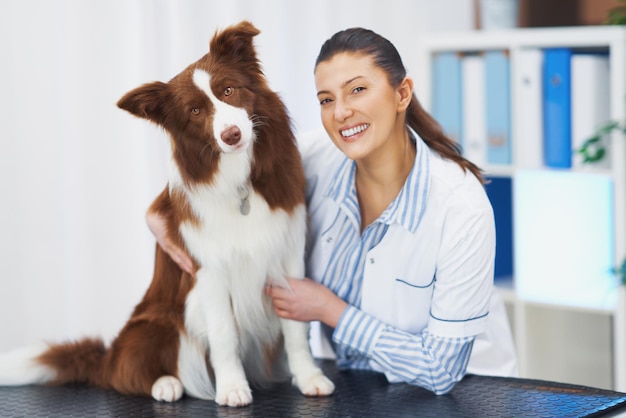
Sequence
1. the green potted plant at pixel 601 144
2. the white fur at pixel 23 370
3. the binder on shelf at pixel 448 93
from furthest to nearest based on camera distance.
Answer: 1. the binder on shelf at pixel 448 93
2. the green potted plant at pixel 601 144
3. the white fur at pixel 23 370

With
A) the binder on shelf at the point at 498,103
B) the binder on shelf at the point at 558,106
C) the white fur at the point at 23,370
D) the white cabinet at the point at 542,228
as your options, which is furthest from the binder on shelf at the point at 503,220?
the white fur at the point at 23,370

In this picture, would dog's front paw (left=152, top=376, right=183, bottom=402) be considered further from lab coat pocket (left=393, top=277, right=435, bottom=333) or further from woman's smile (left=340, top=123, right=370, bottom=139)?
woman's smile (left=340, top=123, right=370, bottom=139)

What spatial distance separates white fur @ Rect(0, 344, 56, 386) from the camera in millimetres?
1966

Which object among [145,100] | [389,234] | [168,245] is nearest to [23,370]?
[168,245]

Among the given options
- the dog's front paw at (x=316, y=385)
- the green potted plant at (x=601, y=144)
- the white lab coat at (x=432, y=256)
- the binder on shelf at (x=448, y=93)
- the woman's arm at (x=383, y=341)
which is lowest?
the dog's front paw at (x=316, y=385)

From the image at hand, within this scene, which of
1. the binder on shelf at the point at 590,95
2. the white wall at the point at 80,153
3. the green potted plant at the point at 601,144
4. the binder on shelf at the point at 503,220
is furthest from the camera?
the binder on shelf at the point at 503,220

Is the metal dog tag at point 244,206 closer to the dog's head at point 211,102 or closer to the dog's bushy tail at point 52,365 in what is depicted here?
the dog's head at point 211,102

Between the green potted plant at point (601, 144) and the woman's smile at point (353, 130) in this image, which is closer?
the woman's smile at point (353, 130)

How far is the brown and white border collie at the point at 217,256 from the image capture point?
1.64 metres

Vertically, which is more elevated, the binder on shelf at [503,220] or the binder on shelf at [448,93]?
the binder on shelf at [448,93]

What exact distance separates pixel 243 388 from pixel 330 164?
0.58 metres

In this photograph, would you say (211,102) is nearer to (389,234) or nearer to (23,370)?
(389,234)

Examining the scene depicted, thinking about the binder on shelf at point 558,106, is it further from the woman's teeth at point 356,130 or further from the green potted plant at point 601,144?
the woman's teeth at point 356,130

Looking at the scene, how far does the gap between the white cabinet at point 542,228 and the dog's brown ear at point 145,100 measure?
1629 millimetres
